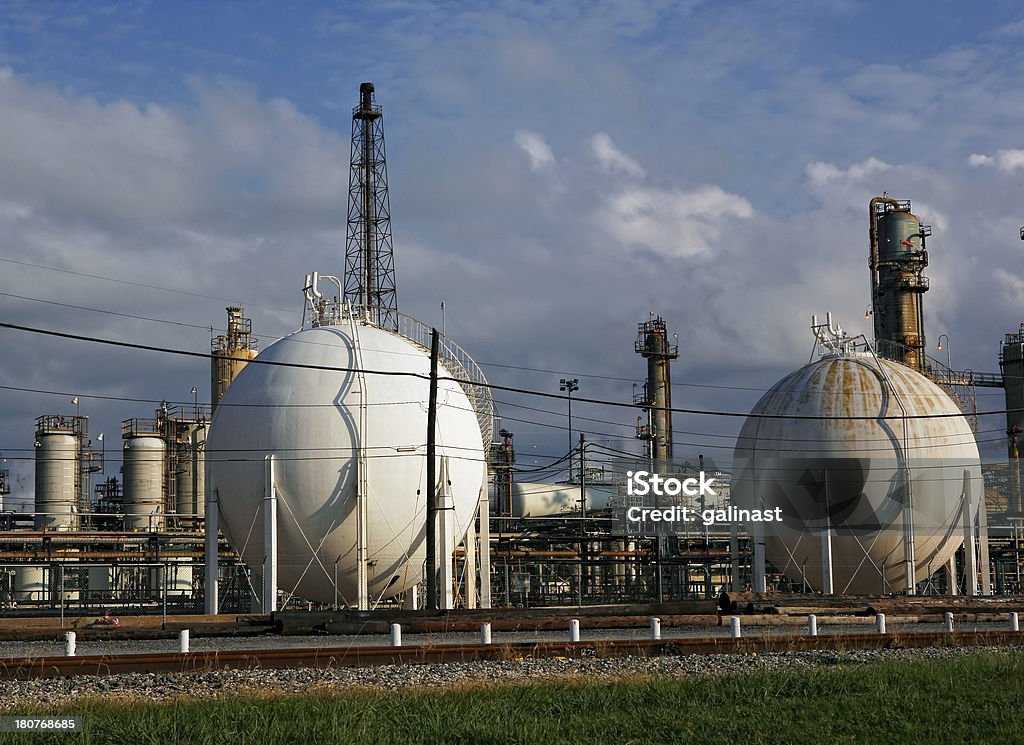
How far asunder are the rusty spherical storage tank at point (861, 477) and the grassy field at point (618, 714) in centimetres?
2313

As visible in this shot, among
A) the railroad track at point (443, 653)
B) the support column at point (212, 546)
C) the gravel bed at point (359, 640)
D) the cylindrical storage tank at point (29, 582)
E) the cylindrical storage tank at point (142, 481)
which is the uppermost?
the cylindrical storage tank at point (142, 481)

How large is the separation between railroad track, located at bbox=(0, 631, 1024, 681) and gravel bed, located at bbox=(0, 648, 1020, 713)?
60cm

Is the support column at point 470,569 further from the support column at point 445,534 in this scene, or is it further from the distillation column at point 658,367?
the distillation column at point 658,367

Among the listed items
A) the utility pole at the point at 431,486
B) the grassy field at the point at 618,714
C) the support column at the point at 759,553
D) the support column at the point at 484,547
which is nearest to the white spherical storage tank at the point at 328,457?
the utility pole at the point at 431,486

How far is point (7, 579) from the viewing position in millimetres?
50188

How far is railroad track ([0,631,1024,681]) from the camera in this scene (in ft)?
47.1

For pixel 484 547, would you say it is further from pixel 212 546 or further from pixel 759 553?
pixel 759 553

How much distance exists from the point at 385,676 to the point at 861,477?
2455 cm

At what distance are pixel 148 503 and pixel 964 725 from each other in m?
49.2

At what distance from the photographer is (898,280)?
55219 millimetres

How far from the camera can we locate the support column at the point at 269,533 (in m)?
27.4

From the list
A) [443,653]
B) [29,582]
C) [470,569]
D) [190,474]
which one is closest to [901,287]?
[470,569]

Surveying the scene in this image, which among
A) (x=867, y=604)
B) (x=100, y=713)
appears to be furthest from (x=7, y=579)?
(x=100, y=713)

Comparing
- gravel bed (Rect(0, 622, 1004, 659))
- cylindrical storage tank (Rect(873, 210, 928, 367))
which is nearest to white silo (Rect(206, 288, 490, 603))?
gravel bed (Rect(0, 622, 1004, 659))
